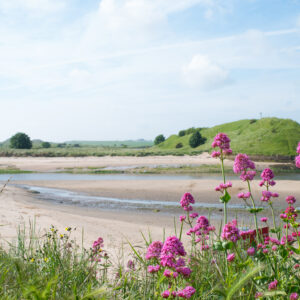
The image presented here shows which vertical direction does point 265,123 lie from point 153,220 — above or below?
above

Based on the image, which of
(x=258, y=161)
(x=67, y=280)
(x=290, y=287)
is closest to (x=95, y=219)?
(x=67, y=280)

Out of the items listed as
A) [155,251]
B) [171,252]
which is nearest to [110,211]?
[155,251]

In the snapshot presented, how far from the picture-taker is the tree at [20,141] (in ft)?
188

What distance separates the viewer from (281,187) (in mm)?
19141

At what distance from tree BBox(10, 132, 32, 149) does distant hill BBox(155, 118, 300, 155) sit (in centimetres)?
2362

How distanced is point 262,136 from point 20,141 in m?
36.8

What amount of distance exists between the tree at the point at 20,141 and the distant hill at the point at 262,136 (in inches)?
930

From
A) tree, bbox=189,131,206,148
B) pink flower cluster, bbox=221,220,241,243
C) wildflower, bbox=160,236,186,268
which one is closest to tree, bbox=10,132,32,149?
tree, bbox=189,131,206,148

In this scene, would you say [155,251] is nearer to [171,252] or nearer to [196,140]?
[171,252]

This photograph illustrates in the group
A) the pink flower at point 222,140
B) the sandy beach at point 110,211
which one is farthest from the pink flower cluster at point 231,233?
the sandy beach at point 110,211

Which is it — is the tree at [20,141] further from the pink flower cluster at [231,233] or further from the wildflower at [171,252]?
the wildflower at [171,252]

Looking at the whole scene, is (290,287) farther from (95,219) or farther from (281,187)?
(281,187)

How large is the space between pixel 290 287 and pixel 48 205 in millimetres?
14020

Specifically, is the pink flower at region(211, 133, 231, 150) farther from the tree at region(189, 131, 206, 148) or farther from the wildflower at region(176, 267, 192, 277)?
the tree at region(189, 131, 206, 148)
